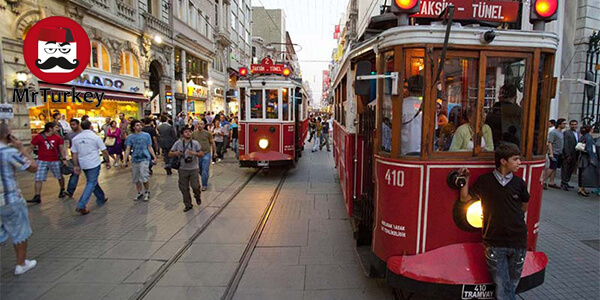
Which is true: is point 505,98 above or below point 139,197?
above

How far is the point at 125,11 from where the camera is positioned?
1723 cm

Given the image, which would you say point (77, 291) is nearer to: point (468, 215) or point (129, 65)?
point (468, 215)

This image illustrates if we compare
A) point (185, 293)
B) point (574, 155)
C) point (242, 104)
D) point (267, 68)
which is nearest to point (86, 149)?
point (185, 293)

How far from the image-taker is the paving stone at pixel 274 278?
153 inches

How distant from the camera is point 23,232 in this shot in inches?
158

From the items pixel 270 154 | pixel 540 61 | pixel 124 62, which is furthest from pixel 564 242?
pixel 124 62

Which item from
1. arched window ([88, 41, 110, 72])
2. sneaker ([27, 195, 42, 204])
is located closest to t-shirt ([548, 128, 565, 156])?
sneaker ([27, 195, 42, 204])

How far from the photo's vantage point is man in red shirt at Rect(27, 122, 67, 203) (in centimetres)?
697

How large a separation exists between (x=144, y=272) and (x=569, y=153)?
397 inches

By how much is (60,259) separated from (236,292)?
2667 mm

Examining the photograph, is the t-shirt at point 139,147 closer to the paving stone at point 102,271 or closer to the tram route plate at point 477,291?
the paving stone at point 102,271

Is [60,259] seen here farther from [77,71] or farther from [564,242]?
[564,242]

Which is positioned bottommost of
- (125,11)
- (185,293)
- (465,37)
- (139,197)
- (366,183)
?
(185,293)

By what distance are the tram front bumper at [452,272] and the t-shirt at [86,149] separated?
5894 millimetres
